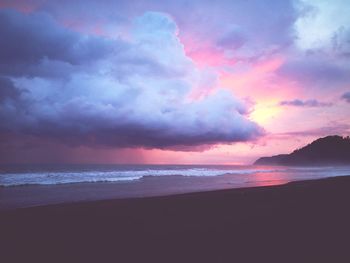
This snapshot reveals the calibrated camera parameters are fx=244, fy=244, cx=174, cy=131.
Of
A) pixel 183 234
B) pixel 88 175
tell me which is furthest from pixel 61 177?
pixel 183 234

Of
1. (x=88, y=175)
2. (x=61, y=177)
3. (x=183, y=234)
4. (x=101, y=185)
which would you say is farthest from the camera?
(x=88, y=175)

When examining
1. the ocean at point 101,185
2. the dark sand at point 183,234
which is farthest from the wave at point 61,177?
the dark sand at point 183,234

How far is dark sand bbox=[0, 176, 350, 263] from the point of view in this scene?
4.93 m

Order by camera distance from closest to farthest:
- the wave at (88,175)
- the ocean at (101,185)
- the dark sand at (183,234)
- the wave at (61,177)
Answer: the dark sand at (183,234) < the ocean at (101,185) < the wave at (61,177) < the wave at (88,175)

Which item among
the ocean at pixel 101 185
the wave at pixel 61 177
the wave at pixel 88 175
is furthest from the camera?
the wave at pixel 88 175

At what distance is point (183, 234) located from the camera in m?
6.44

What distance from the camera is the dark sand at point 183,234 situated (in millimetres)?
4930

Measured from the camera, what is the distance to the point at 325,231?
608 cm

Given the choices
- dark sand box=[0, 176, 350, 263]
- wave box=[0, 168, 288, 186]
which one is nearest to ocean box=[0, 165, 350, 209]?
wave box=[0, 168, 288, 186]

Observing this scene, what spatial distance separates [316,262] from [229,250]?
5.18 feet

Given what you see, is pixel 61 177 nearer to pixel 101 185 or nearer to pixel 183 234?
pixel 101 185

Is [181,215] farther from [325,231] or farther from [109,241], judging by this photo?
[325,231]

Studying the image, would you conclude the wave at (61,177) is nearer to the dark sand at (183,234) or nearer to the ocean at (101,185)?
the ocean at (101,185)

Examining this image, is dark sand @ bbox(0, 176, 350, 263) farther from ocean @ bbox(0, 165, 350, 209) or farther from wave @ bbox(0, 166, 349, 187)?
wave @ bbox(0, 166, 349, 187)
